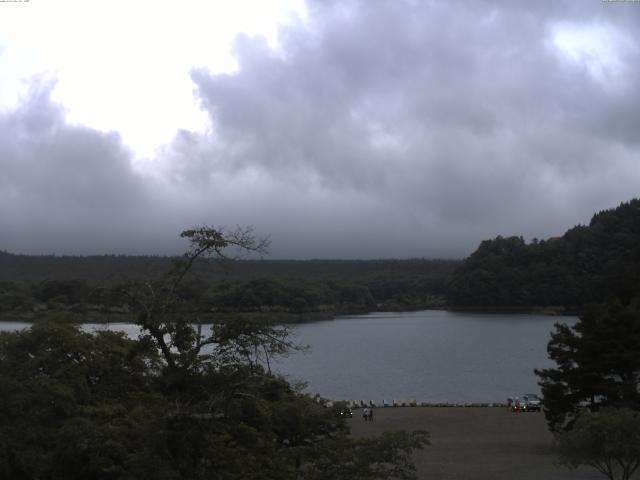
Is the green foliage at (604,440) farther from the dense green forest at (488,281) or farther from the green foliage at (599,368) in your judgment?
the dense green forest at (488,281)

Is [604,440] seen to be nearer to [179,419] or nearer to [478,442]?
[179,419]

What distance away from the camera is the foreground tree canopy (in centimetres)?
1058

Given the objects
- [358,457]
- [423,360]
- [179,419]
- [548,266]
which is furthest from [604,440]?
[548,266]

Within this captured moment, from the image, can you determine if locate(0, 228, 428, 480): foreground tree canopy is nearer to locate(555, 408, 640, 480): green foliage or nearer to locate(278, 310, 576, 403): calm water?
locate(555, 408, 640, 480): green foliage

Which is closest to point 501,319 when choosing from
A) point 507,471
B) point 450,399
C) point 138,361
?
point 450,399

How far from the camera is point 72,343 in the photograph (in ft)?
55.7

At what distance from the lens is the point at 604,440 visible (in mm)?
18734

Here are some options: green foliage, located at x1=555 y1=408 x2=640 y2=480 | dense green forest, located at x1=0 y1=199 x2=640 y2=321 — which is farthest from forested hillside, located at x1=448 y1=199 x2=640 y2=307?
green foliage, located at x1=555 y1=408 x2=640 y2=480

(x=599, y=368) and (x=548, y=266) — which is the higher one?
(x=548, y=266)

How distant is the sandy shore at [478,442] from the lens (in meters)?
24.5

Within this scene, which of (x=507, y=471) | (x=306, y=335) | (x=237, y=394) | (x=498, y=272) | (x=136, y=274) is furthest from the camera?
(x=498, y=272)

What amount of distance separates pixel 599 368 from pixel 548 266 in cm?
11751

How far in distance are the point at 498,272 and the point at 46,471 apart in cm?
13721

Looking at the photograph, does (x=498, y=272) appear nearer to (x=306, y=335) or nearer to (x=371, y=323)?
(x=371, y=323)
